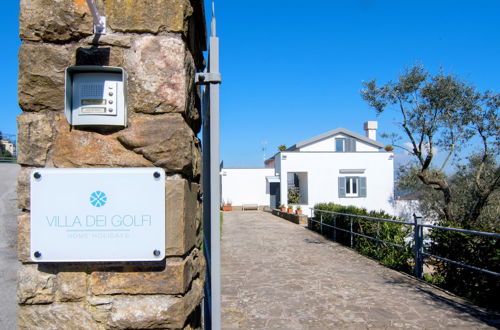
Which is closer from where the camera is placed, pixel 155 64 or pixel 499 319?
pixel 155 64

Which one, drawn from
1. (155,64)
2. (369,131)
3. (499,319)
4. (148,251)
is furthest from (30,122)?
(369,131)

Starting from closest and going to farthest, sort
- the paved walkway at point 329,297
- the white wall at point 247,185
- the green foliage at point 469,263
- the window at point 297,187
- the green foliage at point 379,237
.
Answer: the paved walkway at point 329,297
the green foliage at point 469,263
the green foliage at point 379,237
the window at point 297,187
the white wall at point 247,185

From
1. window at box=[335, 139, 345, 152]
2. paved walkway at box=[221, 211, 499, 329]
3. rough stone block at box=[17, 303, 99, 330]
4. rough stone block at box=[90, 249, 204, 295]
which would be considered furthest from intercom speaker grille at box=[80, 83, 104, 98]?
window at box=[335, 139, 345, 152]

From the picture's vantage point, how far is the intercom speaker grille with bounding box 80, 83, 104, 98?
1.53m

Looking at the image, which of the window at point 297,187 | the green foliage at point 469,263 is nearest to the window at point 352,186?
the window at point 297,187

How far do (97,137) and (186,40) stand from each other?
54 cm

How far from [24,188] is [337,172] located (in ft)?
85.7

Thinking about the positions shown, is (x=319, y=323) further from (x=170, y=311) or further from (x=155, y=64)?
(x=155, y=64)

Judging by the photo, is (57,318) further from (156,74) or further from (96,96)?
(156,74)

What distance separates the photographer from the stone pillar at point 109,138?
1.51 m

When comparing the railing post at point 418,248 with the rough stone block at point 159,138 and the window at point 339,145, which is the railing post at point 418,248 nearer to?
the rough stone block at point 159,138

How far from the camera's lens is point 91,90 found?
1.53 meters

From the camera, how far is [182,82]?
5.10 feet

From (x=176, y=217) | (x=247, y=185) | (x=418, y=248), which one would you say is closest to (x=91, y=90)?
(x=176, y=217)
